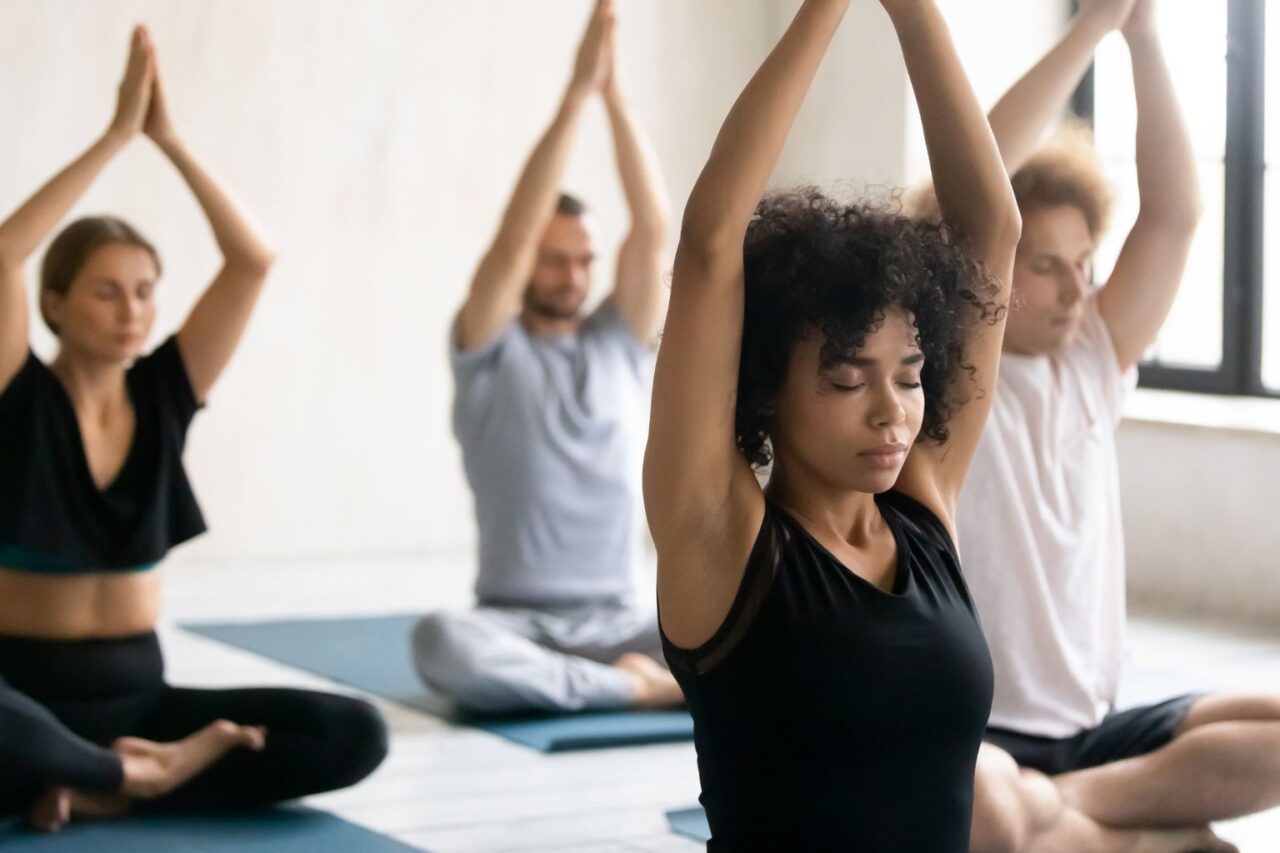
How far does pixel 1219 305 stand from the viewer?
5680 millimetres

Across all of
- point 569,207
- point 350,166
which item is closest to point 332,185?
point 350,166

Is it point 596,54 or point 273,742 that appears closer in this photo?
point 273,742

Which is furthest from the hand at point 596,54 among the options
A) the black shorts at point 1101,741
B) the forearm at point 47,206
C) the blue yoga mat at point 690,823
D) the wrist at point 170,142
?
the black shorts at point 1101,741

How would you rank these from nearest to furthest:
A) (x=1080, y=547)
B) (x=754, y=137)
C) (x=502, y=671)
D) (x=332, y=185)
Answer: (x=754, y=137) < (x=1080, y=547) < (x=502, y=671) < (x=332, y=185)

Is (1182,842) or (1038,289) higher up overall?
(1038,289)

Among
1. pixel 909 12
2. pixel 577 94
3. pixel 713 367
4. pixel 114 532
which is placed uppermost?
pixel 577 94

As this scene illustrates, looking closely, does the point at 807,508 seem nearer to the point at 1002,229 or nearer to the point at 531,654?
the point at 1002,229

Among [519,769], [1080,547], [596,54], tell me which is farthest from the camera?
[596,54]

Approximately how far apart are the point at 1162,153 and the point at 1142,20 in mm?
228

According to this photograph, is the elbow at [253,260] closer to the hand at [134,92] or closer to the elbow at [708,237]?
the hand at [134,92]

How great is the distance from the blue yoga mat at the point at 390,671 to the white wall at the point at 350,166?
1.25 meters

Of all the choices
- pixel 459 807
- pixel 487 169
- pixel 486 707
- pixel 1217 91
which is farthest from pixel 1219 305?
pixel 459 807

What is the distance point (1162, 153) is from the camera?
8.61ft

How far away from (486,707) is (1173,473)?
7.85ft
